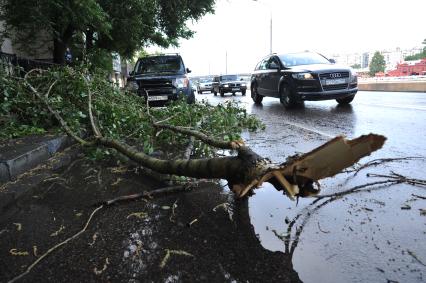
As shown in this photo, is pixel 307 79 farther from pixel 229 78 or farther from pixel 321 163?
pixel 229 78

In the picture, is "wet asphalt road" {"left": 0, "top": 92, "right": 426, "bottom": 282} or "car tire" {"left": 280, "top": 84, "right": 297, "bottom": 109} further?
"car tire" {"left": 280, "top": 84, "right": 297, "bottom": 109}

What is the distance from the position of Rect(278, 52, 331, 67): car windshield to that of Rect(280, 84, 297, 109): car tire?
787 millimetres

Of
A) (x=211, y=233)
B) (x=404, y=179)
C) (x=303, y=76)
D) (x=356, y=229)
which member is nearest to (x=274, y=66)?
(x=303, y=76)

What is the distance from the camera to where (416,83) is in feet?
66.4

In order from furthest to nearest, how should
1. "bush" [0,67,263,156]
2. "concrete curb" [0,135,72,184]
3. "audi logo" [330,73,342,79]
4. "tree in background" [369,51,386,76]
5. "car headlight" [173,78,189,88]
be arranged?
"tree in background" [369,51,386,76]
"car headlight" [173,78,189,88]
"audi logo" [330,73,342,79]
"bush" [0,67,263,156]
"concrete curb" [0,135,72,184]

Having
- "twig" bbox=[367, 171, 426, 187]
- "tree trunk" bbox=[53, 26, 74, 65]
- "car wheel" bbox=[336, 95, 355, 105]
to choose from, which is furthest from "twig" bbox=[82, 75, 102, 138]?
"car wheel" bbox=[336, 95, 355, 105]

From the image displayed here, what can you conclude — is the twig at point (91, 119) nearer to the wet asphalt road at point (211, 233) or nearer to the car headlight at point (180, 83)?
the wet asphalt road at point (211, 233)

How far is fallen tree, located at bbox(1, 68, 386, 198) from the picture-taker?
2135mm

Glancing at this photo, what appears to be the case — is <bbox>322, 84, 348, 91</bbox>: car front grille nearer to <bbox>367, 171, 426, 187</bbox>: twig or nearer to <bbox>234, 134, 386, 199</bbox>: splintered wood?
<bbox>367, 171, 426, 187</bbox>: twig

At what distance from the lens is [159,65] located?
13.5 metres

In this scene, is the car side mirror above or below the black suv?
above

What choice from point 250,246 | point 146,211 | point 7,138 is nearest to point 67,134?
point 7,138

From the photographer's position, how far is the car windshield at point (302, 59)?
41.1 feet

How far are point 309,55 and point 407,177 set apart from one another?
383 inches
